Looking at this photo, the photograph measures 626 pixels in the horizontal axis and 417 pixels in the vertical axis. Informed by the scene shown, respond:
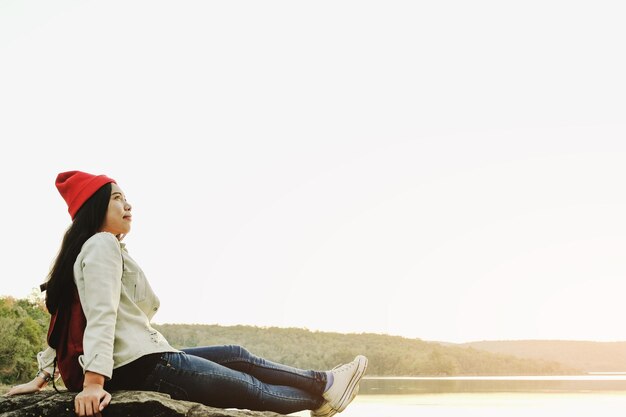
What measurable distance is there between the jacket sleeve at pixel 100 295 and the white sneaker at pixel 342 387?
4.61ft

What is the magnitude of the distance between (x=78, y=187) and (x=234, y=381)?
1.31m

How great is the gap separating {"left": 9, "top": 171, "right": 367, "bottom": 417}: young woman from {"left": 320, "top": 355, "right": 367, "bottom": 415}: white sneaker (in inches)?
7.9

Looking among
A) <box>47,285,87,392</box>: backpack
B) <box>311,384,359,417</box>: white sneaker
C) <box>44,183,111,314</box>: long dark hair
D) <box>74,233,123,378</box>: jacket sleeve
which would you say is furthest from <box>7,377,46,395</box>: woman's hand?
<box>311,384,359,417</box>: white sneaker

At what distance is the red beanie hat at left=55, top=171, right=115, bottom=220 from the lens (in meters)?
3.68

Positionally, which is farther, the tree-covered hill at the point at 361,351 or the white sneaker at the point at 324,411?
the tree-covered hill at the point at 361,351

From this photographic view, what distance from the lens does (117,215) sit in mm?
3717

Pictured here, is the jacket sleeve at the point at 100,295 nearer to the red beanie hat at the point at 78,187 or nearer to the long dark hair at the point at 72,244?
the long dark hair at the point at 72,244

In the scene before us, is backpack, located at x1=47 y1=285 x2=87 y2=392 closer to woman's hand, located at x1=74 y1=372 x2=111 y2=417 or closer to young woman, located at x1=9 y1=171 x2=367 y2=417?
young woman, located at x1=9 y1=171 x2=367 y2=417

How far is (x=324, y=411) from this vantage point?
13.7 feet

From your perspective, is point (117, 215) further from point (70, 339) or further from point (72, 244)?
point (70, 339)

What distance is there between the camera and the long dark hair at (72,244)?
3541mm

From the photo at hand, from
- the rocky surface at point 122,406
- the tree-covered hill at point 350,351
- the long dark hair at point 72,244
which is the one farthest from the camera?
the tree-covered hill at point 350,351

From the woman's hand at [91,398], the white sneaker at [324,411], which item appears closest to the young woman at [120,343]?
the woman's hand at [91,398]

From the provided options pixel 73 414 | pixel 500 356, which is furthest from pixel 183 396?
pixel 500 356
